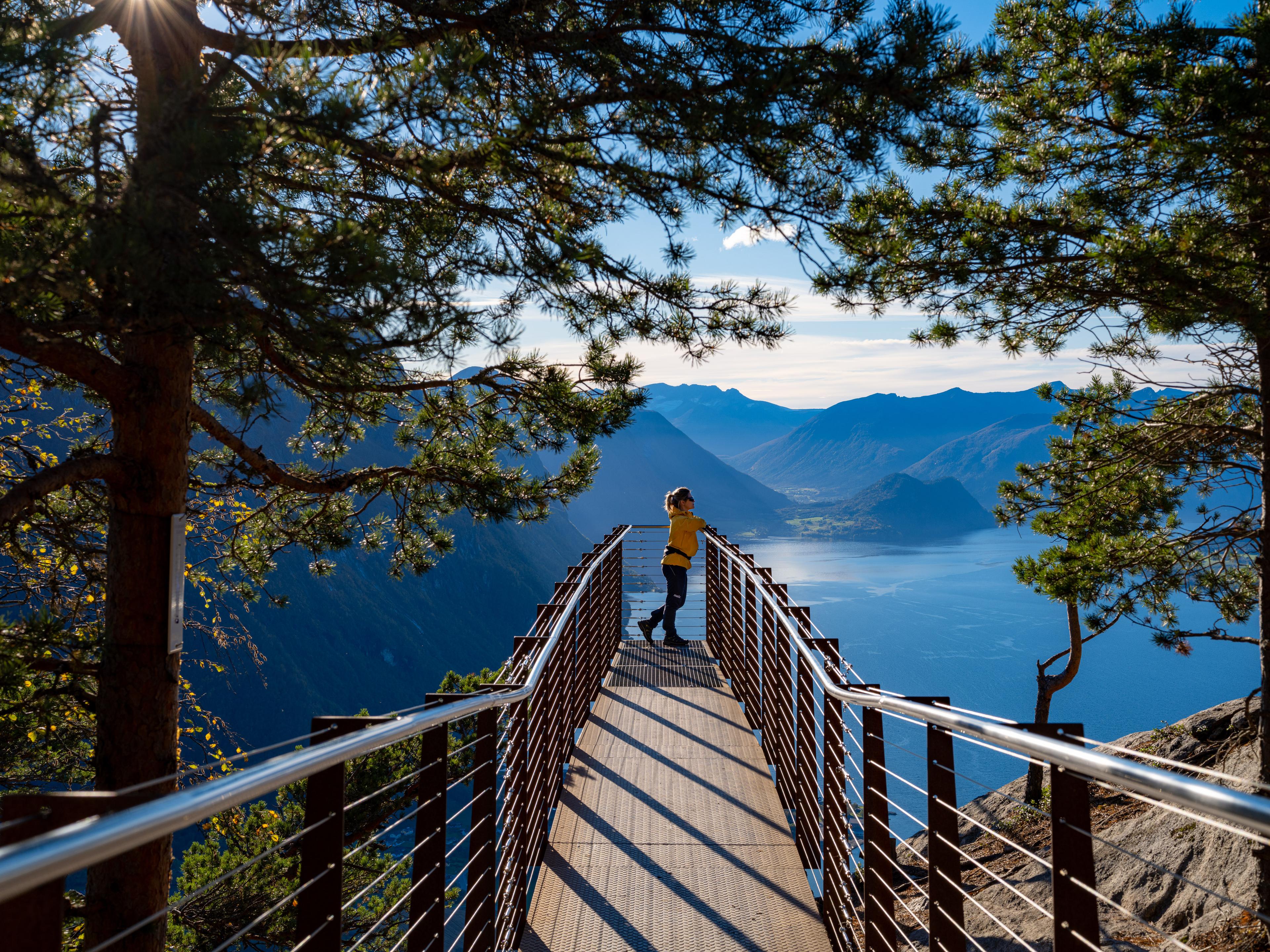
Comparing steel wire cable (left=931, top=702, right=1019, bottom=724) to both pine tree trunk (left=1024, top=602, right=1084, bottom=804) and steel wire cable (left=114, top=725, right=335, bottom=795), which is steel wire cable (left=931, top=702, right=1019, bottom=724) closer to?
steel wire cable (left=114, top=725, right=335, bottom=795)

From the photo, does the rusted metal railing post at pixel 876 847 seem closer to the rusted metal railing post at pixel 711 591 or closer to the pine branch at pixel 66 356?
the pine branch at pixel 66 356

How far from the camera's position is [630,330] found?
14.1 ft

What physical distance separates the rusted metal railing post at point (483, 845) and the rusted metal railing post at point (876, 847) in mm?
1248

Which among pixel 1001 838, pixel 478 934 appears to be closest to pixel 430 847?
pixel 478 934

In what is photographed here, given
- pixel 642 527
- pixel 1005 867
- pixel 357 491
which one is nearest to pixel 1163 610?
pixel 1005 867

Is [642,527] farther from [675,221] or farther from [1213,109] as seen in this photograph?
[1213,109]

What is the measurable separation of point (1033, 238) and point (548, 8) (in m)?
2.90

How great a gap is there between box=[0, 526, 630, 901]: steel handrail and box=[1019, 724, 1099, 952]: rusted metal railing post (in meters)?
1.33

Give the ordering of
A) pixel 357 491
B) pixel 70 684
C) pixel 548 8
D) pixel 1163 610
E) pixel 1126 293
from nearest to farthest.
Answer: pixel 548 8 < pixel 70 684 < pixel 1126 293 < pixel 357 491 < pixel 1163 610

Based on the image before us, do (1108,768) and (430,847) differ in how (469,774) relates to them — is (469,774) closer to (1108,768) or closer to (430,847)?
(430,847)

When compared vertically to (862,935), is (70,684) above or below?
above

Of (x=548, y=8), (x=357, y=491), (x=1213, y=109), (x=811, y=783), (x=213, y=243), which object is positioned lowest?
(x=811, y=783)

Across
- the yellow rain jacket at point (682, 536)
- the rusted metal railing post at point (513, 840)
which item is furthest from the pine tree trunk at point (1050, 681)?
the rusted metal railing post at point (513, 840)

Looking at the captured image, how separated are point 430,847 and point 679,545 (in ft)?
16.5
